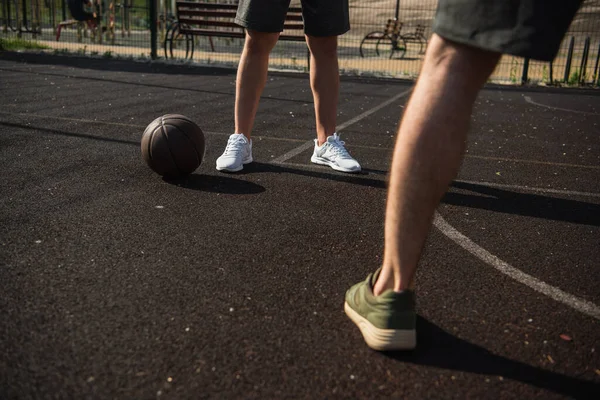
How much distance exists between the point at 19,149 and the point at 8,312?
273cm

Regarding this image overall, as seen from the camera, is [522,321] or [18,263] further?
[18,263]

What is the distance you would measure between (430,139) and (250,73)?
2.51m

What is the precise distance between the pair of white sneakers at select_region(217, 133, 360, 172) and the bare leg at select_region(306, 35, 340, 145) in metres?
0.10

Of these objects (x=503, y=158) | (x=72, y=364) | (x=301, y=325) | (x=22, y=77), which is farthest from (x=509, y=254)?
(x=22, y=77)

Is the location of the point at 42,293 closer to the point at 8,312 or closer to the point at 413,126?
the point at 8,312

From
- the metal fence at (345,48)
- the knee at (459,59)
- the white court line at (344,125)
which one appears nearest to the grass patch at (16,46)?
the metal fence at (345,48)

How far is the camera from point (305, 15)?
409 cm

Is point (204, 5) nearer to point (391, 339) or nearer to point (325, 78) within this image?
point (325, 78)

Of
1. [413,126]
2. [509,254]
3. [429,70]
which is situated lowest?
[509,254]

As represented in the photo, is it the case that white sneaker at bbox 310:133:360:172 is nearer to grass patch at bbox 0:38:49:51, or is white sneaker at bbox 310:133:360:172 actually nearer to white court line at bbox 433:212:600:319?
white court line at bbox 433:212:600:319

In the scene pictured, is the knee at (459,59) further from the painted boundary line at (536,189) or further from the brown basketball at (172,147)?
the painted boundary line at (536,189)

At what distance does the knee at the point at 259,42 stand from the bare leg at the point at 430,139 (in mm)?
2332

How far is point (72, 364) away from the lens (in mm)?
1827

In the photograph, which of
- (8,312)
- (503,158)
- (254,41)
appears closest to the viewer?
(8,312)
